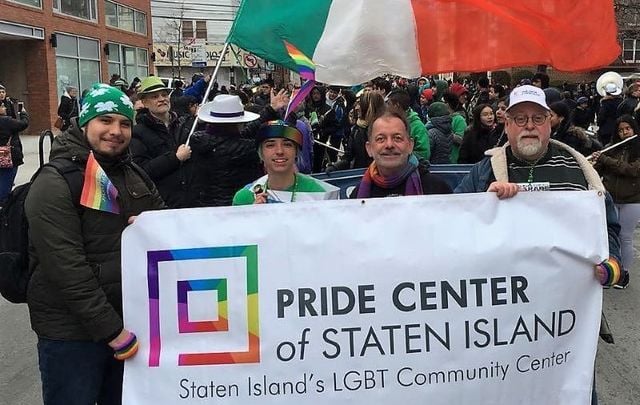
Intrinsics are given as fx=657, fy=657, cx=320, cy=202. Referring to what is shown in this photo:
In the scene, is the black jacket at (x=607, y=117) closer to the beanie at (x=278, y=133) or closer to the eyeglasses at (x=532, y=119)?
the eyeglasses at (x=532, y=119)

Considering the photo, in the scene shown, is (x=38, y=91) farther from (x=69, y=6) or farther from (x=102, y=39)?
(x=102, y=39)

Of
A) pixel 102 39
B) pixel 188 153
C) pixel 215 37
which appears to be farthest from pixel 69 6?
pixel 215 37

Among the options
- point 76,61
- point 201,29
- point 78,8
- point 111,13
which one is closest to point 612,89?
point 76,61

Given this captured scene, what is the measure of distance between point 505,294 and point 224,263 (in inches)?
46.8

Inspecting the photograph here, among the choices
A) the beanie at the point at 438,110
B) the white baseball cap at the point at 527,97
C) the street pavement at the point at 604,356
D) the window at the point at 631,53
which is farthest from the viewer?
the window at the point at 631,53

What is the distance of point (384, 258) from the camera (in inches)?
109

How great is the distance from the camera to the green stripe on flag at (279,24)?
12.0 ft

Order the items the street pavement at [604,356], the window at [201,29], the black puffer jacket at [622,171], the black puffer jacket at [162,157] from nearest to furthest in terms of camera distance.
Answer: the street pavement at [604,356] → the black puffer jacket at [162,157] → the black puffer jacket at [622,171] → the window at [201,29]

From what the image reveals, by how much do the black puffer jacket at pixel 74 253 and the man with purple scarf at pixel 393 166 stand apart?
43.4 inches

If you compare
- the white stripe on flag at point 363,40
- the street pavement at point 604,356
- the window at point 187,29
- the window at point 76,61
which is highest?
the window at point 187,29

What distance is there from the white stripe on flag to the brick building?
70.9 ft

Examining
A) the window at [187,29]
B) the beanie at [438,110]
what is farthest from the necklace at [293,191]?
the window at [187,29]

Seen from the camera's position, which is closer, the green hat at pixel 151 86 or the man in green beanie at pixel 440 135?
the green hat at pixel 151 86

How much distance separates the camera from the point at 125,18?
34.5 meters
